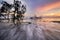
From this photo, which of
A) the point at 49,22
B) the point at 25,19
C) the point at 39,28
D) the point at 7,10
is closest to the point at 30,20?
the point at 25,19

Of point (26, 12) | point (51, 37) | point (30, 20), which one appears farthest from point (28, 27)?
point (51, 37)

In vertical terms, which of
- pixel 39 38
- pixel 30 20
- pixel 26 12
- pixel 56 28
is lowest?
pixel 39 38

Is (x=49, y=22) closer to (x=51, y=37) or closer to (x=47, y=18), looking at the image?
(x=47, y=18)

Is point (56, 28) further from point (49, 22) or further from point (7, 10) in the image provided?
point (7, 10)

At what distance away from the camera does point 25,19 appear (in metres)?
2.24

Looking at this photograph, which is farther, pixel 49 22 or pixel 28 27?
pixel 28 27

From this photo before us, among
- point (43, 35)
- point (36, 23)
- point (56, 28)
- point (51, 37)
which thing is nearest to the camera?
point (51, 37)

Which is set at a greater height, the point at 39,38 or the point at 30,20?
the point at 30,20

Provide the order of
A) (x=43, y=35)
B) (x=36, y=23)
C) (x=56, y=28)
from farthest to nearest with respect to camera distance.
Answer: (x=36, y=23), (x=56, y=28), (x=43, y=35)

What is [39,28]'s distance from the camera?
7.46ft

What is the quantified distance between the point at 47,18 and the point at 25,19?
1.55 feet

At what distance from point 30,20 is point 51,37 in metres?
0.61

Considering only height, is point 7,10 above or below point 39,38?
above

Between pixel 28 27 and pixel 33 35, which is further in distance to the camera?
pixel 28 27
